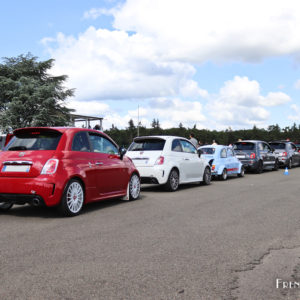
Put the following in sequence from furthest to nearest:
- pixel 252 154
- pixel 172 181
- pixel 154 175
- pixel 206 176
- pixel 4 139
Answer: pixel 4 139 → pixel 252 154 → pixel 206 176 → pixel 172 181 → pixel 154 175

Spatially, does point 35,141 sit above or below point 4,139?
below

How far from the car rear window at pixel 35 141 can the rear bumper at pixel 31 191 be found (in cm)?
68

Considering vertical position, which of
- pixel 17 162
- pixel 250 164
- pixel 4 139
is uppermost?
pixel 4 139

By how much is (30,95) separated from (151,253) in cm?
4400

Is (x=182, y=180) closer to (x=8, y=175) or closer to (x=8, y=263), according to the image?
(x=8, y=175)

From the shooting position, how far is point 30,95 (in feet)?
152

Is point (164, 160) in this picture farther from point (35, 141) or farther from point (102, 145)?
point (35, 141)

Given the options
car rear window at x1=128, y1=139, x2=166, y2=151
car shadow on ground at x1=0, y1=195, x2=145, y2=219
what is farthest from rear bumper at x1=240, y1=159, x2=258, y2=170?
car shadow on ground at x1=0, y1=195, x2=145, y2=219

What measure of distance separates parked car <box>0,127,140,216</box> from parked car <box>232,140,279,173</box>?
12.5 m

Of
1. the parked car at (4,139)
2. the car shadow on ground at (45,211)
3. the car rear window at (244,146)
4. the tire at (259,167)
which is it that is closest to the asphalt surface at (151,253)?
the car shadow on ground at (45,211)

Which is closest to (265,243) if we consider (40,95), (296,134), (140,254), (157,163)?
(140,254)

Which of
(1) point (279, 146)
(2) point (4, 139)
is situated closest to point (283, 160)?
(1) point (279, 146)

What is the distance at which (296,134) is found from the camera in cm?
5819

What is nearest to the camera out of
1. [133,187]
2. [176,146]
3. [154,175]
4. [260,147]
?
[133,187]
